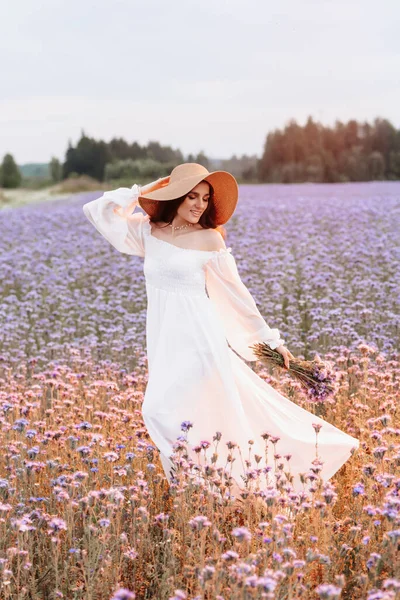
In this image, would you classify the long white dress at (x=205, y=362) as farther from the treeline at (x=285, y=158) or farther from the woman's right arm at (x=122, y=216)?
the treeline at (x=285, y=158)

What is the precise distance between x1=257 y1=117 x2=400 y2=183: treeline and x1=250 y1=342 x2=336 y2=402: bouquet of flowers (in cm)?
3922

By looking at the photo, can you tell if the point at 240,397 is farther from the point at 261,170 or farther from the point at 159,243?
the point at 261,170

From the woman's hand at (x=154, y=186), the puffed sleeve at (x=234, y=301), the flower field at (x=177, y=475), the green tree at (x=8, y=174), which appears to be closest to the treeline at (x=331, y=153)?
the green tree at (x=8, y=174)

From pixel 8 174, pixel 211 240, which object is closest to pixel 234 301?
pixel 211 240

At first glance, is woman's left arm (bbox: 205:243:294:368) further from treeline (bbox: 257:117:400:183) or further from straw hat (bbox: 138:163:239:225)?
treeline (bbox: 257:117:400:183)

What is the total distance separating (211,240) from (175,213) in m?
0.24

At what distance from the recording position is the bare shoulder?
416 cm

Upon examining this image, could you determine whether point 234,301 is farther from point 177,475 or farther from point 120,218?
point 177,475

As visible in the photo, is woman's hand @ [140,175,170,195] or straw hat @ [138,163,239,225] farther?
woman's hand @ [140,175,170,195]

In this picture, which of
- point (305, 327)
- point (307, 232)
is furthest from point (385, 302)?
point (307, 232)

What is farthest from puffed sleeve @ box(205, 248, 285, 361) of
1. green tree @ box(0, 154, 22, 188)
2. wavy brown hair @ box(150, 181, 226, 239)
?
green tree @ box(0, 154, 22, 188)

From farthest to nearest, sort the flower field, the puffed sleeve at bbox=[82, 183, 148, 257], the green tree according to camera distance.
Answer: the green tree
the puffed sleeve at bbox=[82, 183, 148, 257]
the flower field

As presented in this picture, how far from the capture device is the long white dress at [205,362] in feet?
12.8

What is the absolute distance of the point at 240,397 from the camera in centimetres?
414
